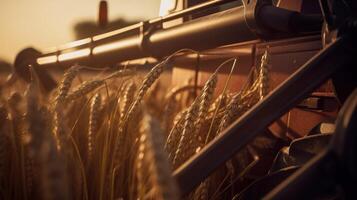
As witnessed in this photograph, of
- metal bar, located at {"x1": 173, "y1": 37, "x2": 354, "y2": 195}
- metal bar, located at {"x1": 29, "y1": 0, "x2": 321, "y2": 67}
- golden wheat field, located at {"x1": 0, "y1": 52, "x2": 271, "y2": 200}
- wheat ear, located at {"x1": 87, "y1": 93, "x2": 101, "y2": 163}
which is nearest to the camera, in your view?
metal bar, located at {"x1": 173, "y1": 37, "x2": 354, "y2": 195}

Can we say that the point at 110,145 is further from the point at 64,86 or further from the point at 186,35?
the point at 186,35

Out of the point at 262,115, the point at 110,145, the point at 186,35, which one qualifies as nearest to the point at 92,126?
the point at 110,145

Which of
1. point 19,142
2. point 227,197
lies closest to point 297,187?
point 227,197

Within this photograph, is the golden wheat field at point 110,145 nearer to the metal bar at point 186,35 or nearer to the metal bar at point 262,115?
the metal bar at point 262,115

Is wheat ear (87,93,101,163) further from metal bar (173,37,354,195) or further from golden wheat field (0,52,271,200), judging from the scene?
metal bar (173,37,354,195)

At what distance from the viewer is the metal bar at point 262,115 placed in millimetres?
316

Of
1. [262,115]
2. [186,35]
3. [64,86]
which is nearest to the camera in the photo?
[262,115]

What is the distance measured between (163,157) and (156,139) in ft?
0.05

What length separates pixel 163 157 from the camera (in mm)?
205

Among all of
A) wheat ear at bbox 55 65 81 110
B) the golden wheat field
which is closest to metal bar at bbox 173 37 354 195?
the golden wheat field

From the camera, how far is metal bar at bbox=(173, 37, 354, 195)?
1.04 feet

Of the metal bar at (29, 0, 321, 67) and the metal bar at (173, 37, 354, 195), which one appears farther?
the metal bar at (29, 0, 321, 67)

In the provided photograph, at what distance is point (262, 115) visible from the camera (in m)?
0.36

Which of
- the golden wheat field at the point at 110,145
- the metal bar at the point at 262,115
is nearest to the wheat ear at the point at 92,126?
the golden wheat field at the point at 110,145
